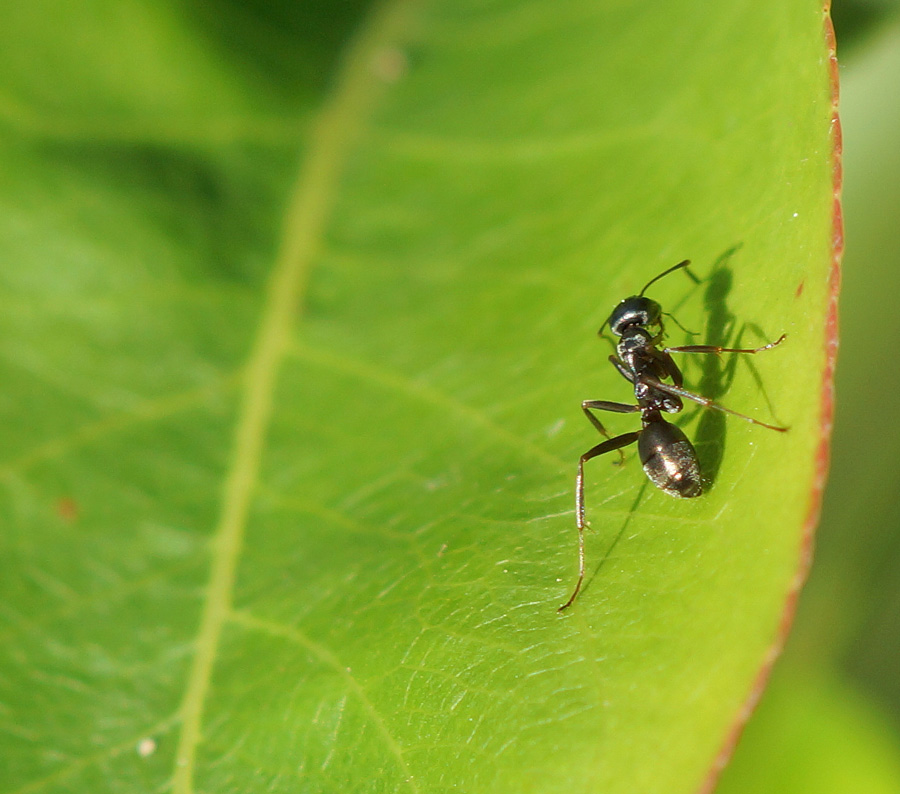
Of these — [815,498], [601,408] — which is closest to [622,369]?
[601,408]

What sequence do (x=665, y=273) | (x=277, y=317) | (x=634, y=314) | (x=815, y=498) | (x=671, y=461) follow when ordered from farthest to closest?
(x=277, y=317) < (x=634, y=314) < (x=665, y=273) < (x=671, y=461) < (x=815, y=498)

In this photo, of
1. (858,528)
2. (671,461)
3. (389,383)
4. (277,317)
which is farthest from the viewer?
(858,528)

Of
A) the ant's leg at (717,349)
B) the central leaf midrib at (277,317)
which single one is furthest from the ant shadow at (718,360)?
the central leaf midrib at (277,317)

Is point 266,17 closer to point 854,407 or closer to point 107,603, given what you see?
point 107,603

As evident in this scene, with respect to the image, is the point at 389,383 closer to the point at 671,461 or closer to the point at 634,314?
the point at 634,314

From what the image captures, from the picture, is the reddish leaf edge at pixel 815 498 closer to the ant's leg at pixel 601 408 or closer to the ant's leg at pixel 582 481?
the ant's leg at pixel 582 481

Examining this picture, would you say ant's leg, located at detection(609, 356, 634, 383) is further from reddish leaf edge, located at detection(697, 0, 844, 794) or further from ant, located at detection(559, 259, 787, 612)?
reddish leaf edge, located at detection(697, 0, 844, 794)
